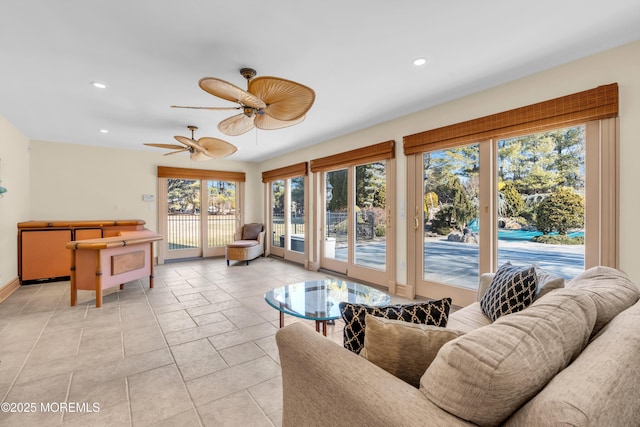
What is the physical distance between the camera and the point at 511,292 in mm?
1796

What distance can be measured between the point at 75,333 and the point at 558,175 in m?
4.77

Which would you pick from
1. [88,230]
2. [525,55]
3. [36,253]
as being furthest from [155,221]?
[525,55]

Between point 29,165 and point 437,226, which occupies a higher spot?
point 29,165

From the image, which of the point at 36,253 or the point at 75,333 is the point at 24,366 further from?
the point at 36,253

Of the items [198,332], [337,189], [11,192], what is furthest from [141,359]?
[11,192]

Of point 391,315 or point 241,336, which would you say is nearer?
point 391,315

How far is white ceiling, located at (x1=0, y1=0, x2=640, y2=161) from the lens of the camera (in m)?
1.86

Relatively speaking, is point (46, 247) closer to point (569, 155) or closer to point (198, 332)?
point (198, 332)

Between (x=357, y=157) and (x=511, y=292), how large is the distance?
3.14 meters

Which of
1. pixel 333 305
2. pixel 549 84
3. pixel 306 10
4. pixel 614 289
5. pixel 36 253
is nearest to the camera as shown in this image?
pixel 614 289

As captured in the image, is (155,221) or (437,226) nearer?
(437,226)

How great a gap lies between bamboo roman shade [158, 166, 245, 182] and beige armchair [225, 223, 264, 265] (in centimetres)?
127

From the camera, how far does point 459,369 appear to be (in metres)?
0.74

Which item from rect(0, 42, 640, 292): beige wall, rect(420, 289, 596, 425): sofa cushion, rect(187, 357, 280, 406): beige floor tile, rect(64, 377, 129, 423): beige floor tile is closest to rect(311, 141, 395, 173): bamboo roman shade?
rect(0, 42, 640, 292): beige wall
